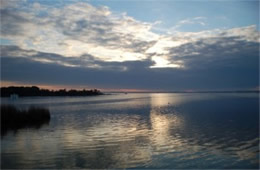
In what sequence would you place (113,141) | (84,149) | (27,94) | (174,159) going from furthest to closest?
(27,94) < (113,141) < (84,149) < (174,159)

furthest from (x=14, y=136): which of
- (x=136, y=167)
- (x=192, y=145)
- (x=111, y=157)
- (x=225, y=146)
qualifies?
(x=225, y=146)

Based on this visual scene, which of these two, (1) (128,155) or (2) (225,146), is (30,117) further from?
(2) (225,146)

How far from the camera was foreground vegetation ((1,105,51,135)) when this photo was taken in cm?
2874

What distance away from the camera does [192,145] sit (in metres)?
17.7

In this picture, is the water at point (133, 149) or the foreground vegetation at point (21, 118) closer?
the water at point (133, 149)

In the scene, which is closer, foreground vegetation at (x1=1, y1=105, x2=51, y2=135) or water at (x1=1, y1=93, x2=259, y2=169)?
water at (x1=1, y1=93, x2=259, y2=169)

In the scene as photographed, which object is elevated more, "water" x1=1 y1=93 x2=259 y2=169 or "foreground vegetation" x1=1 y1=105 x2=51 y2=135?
"foreground vegetation" x1=1 y1=105 x2=51 y2=135

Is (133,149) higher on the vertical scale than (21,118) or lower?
lower

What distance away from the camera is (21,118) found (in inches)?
1230

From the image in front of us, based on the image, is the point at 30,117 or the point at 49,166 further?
the point at 30,117

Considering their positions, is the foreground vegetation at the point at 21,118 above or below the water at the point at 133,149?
above

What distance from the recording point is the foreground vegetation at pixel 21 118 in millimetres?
28736

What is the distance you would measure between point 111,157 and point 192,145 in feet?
21.6

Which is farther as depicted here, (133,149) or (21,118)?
(21,118)
